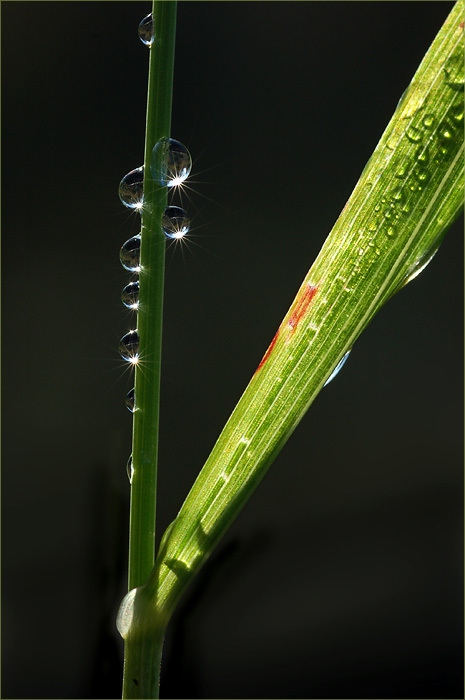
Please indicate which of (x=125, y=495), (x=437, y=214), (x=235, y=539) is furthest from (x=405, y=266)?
(x=235, y=539)

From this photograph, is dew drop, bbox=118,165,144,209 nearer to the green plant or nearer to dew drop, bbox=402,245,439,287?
the green plant

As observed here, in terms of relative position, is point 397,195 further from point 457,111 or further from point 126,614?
point 126,614

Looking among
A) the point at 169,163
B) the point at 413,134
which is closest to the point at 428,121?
the point at 413,134

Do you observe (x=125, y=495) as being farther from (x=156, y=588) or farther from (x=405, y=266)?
(x=405, y=266)

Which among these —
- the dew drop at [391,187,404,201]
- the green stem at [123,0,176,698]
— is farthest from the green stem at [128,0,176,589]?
the dew drop at [391,187,404,201]

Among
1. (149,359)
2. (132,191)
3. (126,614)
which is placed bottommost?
(126,614)

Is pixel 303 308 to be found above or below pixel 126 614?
above

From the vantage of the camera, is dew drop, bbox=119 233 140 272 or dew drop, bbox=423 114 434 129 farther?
dew drop, bbox=119 233 140 272
